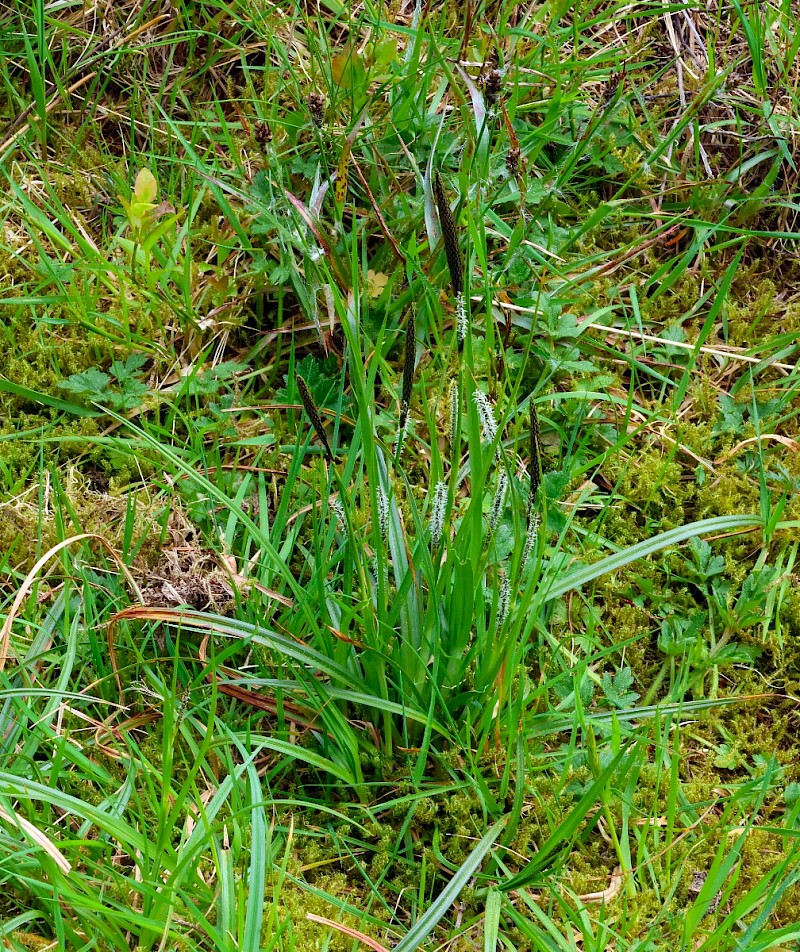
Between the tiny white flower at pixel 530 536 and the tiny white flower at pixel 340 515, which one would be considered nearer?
the tiny white flower at pixel 530 536

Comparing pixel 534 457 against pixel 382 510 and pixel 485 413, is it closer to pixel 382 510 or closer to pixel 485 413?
pixel 485 413

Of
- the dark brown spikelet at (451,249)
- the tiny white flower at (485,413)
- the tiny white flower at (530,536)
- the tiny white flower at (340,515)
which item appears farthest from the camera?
the tiny white flower at (340,515)

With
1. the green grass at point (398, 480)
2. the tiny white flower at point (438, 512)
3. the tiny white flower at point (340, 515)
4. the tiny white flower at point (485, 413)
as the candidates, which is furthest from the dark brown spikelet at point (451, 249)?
the tiny white flower at point (340, 515)

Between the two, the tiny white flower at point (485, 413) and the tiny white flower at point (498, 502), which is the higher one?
the tiny white flower at point (485, 413)

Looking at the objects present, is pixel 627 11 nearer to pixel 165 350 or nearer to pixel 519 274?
pixel 519 274

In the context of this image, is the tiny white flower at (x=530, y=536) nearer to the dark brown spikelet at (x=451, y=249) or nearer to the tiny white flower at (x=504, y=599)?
the tiny white flower at (x=504, y=599)

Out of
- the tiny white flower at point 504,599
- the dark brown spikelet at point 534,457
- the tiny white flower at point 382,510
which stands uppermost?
the dark brown spikelet at point 534,457

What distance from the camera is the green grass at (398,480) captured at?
1.88 m

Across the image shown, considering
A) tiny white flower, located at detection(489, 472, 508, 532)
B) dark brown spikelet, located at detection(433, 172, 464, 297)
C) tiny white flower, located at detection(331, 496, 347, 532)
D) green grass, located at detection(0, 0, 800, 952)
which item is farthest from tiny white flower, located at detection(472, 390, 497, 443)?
tiny white flower, located at detection(331, 496, 347, 532)

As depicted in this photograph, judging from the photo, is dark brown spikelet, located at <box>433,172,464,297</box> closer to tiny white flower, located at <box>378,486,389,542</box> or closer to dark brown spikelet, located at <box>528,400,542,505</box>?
dark brown spikelet, located at <box>528,400,542,505</box>

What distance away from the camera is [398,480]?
2.67m

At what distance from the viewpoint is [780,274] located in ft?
10.3

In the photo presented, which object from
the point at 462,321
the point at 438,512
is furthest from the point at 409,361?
the point at 438,512

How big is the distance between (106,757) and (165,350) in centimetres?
123
